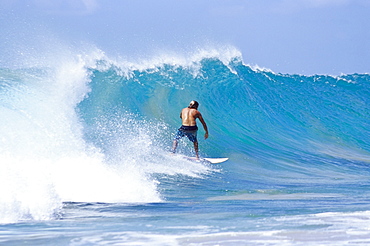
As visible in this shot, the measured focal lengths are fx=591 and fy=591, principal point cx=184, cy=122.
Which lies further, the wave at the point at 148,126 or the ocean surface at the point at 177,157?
the wave at the point at 148,126

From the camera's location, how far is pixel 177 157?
9.84 meters

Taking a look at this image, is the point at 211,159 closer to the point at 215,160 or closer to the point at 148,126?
the point at 215,160

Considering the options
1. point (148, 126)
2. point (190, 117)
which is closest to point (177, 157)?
point (190, 117)

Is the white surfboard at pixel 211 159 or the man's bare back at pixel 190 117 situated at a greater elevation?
the man's bare back at pixel 190 117

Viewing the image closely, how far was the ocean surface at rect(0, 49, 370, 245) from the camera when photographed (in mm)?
4852

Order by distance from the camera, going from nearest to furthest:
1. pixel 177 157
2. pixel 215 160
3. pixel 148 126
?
pixel 177 157 → pixel 215 160 → pixel 148 126

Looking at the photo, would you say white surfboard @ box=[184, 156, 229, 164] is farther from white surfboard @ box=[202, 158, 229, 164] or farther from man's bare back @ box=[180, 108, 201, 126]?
man's bare back @ box=[180, 108, 201, 126]

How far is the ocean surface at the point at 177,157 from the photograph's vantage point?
4852 mm

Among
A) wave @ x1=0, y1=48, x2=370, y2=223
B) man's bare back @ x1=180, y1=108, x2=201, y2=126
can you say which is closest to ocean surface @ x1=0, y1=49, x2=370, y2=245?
wave @ x1=0, y1=48, x2=370, y2=223

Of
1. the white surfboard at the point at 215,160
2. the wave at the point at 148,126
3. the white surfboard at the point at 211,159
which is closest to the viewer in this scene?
the wave at the point at 148,126

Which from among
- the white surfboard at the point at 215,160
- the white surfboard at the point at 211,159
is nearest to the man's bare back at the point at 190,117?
the white surfboard at the point at 211,159

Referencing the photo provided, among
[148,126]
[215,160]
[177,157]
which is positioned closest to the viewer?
[177,157]

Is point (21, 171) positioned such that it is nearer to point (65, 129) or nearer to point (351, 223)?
point (351, 223)

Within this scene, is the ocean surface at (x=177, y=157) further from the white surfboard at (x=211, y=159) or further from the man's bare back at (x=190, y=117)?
the man's bare back at (x=190, y=117)
